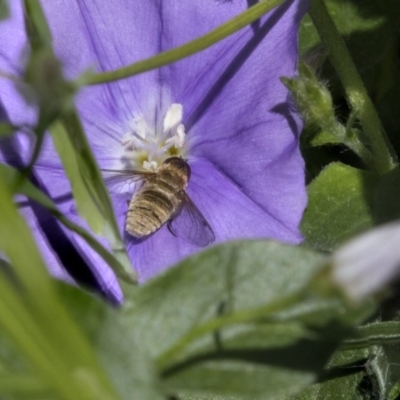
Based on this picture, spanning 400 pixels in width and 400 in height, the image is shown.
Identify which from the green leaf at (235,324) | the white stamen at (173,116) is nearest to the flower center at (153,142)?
the white stamen at (173,116)

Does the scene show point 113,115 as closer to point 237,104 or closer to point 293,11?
point 237,104

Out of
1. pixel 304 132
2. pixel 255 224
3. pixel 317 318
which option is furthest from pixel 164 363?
pixel 304 132

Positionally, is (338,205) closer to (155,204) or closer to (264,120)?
(264,120)

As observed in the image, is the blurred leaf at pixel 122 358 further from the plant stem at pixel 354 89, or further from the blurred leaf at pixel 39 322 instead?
the plant stem at pixel 354 89

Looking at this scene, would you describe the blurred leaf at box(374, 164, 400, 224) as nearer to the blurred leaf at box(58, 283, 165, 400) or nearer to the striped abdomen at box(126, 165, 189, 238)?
the striped abdomen at box(126, 165, 189, 238)

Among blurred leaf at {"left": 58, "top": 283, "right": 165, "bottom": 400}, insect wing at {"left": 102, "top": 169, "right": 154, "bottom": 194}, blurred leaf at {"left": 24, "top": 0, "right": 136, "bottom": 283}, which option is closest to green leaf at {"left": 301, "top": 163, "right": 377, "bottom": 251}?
insect wing at {"left": 102, "top": 169, "right": 154, "bottom": 194}

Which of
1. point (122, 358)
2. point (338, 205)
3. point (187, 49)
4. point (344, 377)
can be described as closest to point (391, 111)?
point (338, 205)

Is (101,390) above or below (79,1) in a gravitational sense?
below
